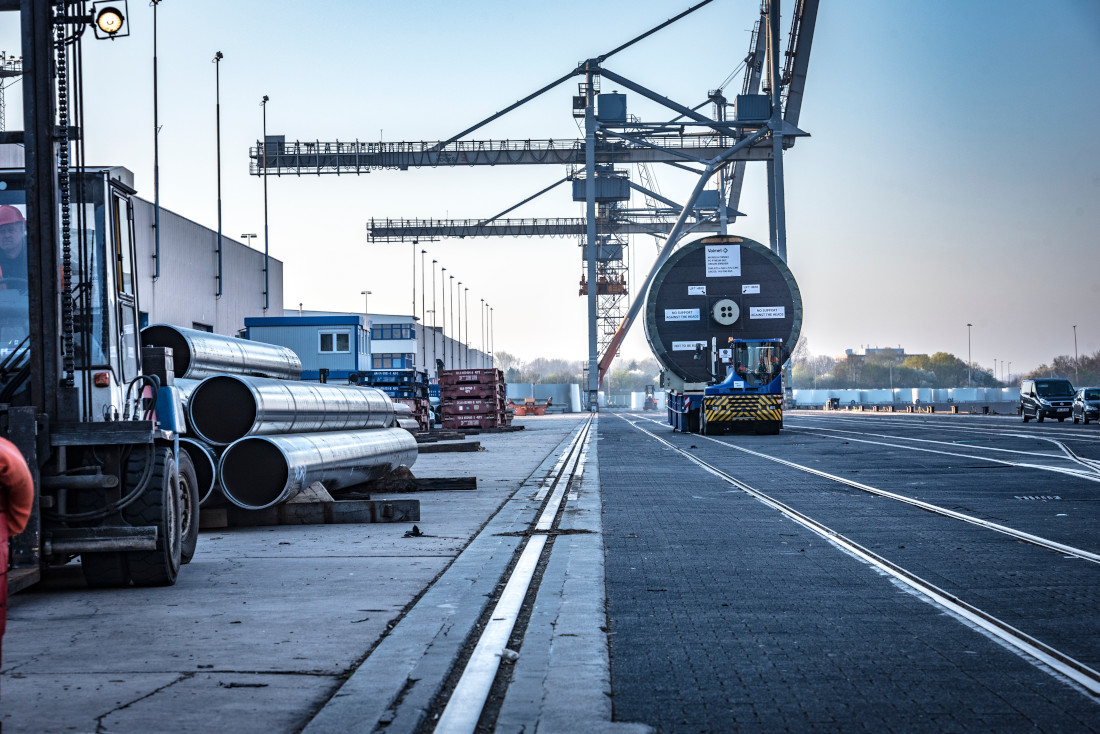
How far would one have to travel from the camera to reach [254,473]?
1098 centimetres

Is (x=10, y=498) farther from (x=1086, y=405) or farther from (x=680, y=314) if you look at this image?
(x=1086, y=405)

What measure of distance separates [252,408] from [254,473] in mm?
624

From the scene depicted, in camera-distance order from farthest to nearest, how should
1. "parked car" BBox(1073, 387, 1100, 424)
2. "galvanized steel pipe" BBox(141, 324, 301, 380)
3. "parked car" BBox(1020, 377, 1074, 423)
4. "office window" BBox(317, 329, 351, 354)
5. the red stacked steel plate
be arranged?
"office window" BBox(317, 329, 351, 354), the red stacked steel plate, "parked car" BBox(1020, 377, 1074, 423), "parked car" BBox(1073, 387, 1100, 424), "galvanized steel pipe" BBox(141, 324, 301, 380)

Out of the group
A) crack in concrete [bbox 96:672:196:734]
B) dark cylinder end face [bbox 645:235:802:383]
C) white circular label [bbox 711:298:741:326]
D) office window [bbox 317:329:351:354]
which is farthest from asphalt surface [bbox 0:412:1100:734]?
office window [bbox 317:329:351:354]

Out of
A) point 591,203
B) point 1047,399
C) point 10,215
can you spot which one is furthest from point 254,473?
point 591,203

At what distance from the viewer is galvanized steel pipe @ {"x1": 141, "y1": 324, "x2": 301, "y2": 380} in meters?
12.1

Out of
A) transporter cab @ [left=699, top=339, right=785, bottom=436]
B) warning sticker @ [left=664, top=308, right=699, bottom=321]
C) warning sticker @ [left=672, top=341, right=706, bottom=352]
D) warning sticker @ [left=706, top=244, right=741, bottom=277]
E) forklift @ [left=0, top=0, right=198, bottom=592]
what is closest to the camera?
forklift @ [left=0, top=0, right=198, bottom=592]

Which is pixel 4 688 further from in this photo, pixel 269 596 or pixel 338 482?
pixel 338 482

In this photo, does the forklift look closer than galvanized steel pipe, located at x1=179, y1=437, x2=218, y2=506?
Yes

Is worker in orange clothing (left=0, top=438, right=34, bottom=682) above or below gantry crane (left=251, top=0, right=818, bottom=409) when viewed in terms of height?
below

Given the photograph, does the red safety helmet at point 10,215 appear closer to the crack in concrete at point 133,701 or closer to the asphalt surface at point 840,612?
the crack in concrete at point 133,701

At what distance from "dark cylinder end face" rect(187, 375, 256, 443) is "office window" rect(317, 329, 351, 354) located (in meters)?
39.0

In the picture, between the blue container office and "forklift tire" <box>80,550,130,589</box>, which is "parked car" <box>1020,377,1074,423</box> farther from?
"forklift tire" <box>80,550,130,589</box>

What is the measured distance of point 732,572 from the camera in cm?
784
